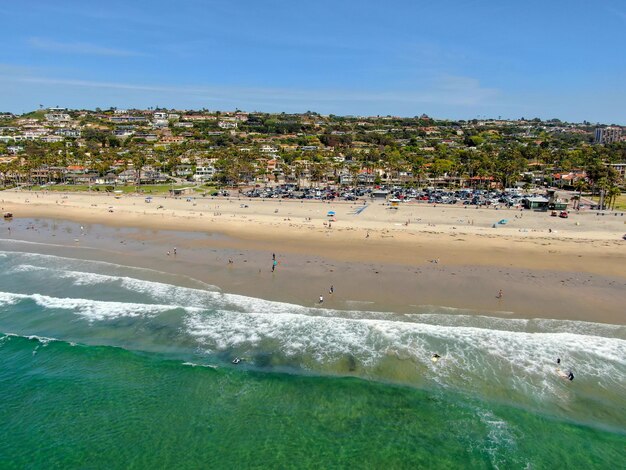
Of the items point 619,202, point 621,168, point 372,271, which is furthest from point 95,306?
point 621,168

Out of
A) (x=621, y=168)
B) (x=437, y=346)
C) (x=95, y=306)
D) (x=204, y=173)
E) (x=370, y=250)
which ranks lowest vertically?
(x=95, y=306)

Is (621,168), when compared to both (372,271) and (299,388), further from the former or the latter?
(299,388)

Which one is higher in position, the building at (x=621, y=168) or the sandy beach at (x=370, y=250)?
the building at (x=621, y=168)

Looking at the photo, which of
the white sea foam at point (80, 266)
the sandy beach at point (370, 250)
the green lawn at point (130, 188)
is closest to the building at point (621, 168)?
the sandy beach at point (370, 250)

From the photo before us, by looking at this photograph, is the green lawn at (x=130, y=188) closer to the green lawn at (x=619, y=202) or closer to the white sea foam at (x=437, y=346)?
the white sea foam at (x=437, y=346)

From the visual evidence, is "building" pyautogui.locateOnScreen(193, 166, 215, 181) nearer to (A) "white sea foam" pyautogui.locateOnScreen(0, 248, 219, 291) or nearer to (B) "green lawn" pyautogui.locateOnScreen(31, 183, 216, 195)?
(B) "green lawn" pyautogui.locateOnScreen(31, 183, 216, 195)

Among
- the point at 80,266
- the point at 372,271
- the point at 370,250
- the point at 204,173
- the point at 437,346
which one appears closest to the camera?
the point at 437,346

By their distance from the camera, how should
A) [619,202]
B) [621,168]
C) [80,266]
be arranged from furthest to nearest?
[621,168], [619,202], [80,266]
